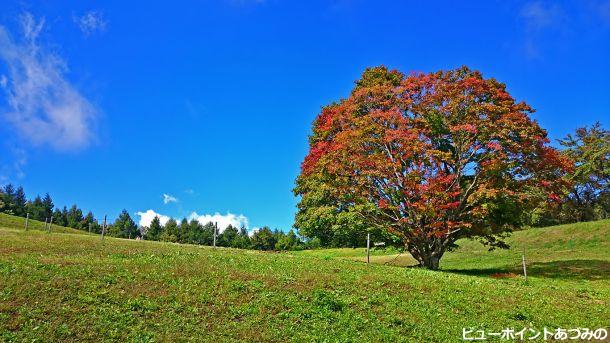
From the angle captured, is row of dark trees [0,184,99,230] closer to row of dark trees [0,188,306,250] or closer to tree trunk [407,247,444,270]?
row of dark trees [0,188,306,250]

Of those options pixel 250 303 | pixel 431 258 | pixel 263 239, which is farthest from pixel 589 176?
pixel 263 239

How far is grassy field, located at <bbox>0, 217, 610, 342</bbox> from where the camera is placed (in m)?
10.8

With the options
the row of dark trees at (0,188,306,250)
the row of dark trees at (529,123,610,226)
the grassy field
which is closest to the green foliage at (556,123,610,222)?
the row of dark trees at (529,123,610,226)

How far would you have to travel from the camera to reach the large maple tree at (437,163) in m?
26.5

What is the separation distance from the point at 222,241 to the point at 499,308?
11297 centimetres

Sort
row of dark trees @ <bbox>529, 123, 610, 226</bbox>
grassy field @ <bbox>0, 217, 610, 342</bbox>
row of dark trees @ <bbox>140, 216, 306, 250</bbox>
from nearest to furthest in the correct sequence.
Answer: grassy field @ <bbox>0, 217, 610, 342</bbox> < row of dark trees @ <bbox>529, 123, 610, 226</bbox> < row of dark trees @ <bbox>140, 216, 306, 250</bbox>

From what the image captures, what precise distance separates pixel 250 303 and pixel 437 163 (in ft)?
58.9

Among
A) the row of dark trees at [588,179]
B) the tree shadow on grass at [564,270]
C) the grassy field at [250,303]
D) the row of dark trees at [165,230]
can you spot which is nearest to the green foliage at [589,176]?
the row of dark trees at [588,179]

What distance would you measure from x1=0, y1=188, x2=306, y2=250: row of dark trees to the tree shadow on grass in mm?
85974

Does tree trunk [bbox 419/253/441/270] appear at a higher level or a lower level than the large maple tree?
lower

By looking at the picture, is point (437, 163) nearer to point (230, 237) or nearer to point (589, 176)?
point (589, 176)

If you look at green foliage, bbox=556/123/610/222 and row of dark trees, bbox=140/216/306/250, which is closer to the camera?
green foliage, bbox=556/123/610/222

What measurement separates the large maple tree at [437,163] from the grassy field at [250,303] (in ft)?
27.4

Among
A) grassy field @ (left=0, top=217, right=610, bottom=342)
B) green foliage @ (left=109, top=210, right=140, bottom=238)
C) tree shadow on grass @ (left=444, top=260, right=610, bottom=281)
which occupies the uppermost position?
green foliage @ (left=109, top=210, right=140, bottom=238)
